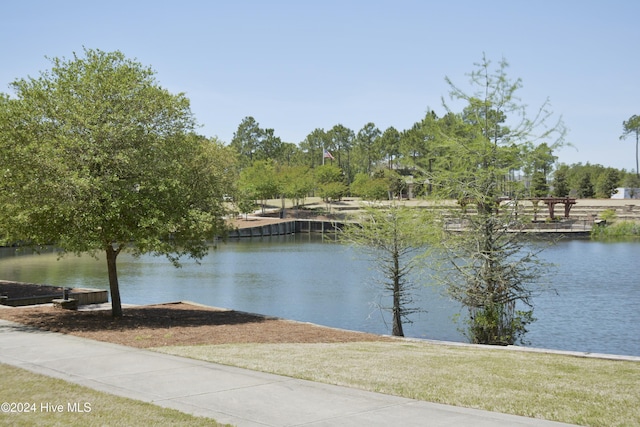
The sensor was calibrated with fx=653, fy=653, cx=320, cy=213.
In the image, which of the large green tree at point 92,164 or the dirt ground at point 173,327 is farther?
the large green tree at point 92,164

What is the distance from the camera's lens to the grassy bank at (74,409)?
9.04 metres

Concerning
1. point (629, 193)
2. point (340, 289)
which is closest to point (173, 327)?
point (340, 289)

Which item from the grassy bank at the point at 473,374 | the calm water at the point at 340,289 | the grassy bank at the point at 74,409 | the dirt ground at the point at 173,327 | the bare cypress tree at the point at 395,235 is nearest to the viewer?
the grassy bank at the point at 74,409

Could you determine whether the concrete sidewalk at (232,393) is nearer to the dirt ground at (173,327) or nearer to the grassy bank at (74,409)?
the grassy bank at (74,409)

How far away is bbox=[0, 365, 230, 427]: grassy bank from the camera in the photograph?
904 cm

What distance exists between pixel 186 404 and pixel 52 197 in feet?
41.8

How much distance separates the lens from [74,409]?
970 centimetres

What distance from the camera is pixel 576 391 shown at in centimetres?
1126

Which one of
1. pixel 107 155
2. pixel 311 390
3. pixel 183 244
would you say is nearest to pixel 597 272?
pixel 183 244

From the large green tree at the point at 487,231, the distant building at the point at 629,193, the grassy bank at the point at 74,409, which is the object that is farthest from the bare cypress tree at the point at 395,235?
the distant building at the point at 629,193

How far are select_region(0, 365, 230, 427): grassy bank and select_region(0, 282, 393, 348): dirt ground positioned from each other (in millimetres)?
5670

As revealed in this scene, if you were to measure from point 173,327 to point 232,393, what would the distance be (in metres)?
10.7

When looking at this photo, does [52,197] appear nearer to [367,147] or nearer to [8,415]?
[8,415]

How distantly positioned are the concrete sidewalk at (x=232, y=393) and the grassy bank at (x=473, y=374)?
0.54 m
